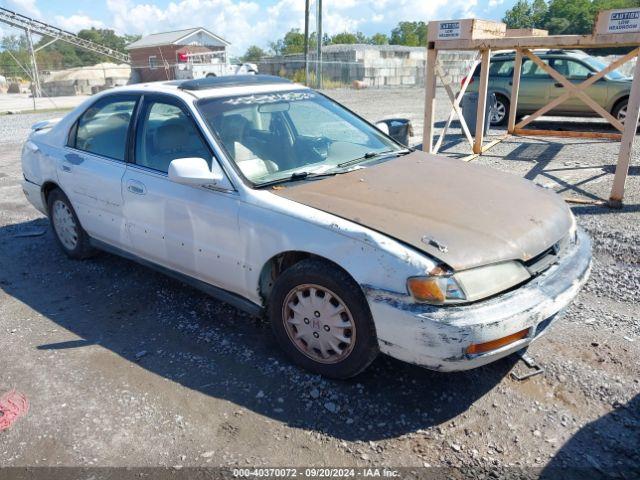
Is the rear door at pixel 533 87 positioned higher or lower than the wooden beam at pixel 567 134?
higher

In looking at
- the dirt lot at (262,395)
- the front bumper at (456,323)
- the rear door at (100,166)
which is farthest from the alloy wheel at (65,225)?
the front bumper at (456,323)

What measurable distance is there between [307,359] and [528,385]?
1290mm

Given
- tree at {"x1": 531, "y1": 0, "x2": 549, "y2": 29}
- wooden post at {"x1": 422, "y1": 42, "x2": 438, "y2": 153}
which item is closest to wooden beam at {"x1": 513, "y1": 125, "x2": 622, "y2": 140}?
wooden post at {"x1": 422, "y1": 42, "x2": 438, "y2": 153}

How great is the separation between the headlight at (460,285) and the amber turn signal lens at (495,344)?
222mm

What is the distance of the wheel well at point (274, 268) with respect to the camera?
315 centimetres

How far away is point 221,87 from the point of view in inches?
154

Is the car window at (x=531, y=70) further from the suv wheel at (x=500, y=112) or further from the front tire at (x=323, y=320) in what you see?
the front tire at (x=323, y=320)

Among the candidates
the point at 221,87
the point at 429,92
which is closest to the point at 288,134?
the point at 221,87

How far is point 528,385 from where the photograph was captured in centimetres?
304

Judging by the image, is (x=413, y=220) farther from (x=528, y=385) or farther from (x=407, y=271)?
(x=528, y=385)

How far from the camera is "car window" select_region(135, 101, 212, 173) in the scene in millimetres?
3650

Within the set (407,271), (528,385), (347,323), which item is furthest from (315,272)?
(528,385)

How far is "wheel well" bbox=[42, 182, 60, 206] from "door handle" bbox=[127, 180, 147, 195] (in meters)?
1.36

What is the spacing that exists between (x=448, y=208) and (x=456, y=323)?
0.78 m
